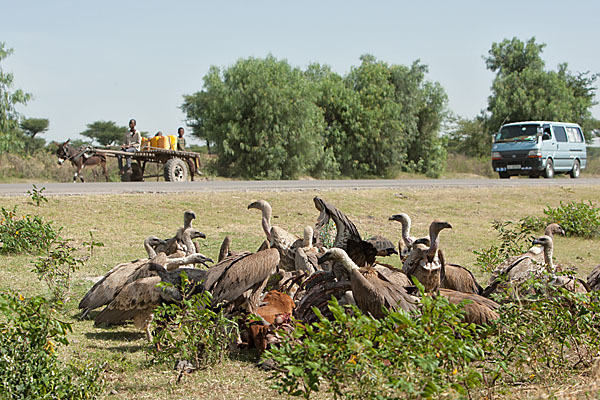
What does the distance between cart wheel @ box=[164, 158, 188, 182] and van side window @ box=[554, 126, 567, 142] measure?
14654 millimetres

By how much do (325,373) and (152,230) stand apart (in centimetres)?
837

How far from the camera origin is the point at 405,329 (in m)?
3.42

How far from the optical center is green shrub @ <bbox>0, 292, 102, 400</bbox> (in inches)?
150

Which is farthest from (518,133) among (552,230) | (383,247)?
(383,247)

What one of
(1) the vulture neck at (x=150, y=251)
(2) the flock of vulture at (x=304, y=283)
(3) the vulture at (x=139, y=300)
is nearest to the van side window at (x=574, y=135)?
(2) the flock of vulture at (x=304, y=283)

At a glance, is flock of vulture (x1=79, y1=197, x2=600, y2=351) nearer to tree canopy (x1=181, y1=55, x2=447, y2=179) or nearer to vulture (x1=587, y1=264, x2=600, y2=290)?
vulture (x1=587, y1=264, x2=600, y2=290)

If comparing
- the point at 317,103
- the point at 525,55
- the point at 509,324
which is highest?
the point at 525,55

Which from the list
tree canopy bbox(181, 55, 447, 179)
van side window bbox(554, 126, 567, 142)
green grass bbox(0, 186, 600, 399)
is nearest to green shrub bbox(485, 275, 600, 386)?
green grass bbox(0, 186, 600, 399)

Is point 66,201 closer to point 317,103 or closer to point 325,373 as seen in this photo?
point 325,373

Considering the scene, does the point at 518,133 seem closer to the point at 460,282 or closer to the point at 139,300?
the point at 460,282

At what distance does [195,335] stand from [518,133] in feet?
73.6

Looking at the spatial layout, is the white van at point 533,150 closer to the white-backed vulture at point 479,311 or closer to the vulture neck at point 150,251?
the vulture neck at point 150,251

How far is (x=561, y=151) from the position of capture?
25672 millimetres

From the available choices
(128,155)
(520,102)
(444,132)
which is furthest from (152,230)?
(520,102)
